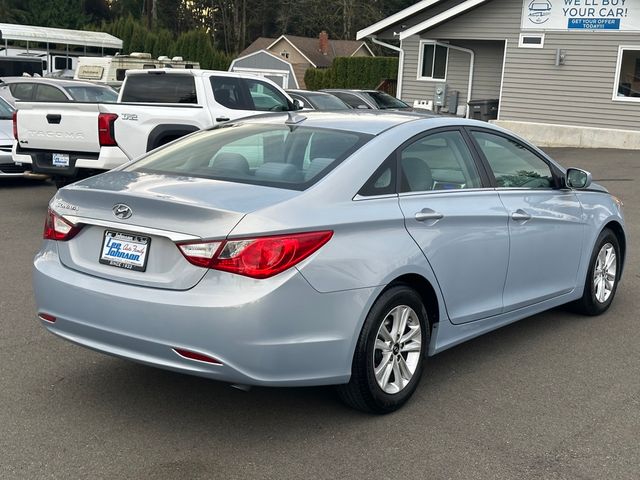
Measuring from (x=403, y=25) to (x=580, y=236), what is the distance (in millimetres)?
21757

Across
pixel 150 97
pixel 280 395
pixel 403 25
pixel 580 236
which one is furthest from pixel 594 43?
pixel 280 395

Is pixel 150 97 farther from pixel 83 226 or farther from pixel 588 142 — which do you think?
pixel 588 142

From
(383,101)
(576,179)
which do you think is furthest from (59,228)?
(383,101)

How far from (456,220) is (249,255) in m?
1.50

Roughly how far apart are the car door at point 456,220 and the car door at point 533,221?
158 millimetres

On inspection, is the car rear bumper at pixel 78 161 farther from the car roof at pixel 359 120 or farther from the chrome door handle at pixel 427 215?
the chrome door handle at pixel 427 215

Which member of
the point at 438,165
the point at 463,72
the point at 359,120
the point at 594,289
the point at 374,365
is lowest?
the point at 594,289

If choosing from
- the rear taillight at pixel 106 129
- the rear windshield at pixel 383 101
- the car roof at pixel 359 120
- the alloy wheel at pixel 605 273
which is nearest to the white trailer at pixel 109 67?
the rear windshield at pixel 383 101

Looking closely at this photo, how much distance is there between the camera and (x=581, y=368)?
207 inches

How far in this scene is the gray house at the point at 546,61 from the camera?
21844 mm

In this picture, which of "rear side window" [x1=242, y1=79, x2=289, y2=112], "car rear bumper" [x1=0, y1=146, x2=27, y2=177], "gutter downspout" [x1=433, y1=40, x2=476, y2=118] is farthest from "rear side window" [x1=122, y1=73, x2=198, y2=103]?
"gutter downspout" [x1=433, y1=40, x2=476, y2=118]

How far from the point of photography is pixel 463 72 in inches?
1022

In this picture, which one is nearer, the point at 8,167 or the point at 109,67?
the point at 8,167

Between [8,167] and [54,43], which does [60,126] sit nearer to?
[8,167]
